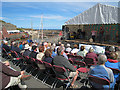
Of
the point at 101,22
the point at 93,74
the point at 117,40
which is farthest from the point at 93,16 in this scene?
the point at 93,74

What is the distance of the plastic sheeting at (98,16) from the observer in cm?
930

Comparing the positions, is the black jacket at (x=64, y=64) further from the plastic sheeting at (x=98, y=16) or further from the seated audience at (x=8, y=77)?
the plastic sheeting at (x=98, y=16)

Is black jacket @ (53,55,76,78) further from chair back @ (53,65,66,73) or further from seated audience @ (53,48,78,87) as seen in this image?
chair back @ (53,65,66,73)

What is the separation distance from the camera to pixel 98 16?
9977 millimetres

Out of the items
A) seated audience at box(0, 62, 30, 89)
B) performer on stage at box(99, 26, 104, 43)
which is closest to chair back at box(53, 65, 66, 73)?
seated audience at box(0, 62, 30, 89)

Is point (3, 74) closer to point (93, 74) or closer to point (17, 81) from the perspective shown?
point (17, 81)

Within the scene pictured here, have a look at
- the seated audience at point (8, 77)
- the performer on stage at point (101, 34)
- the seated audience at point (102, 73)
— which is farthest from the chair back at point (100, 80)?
the performer on stage at point (101, 34)

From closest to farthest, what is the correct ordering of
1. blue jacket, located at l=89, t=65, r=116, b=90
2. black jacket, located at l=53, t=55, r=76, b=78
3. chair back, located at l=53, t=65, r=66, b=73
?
blue jacket, located at l=89, t=65, r=116, b=90 → chair back, located at l=53, t=65, r=66, b=73 → black jacket, located at l=53, t=55, r=76, b=78

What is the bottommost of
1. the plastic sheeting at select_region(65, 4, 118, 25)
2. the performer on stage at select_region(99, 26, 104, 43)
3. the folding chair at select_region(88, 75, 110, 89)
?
the folding chair at select_region(88, 75, 110, 89)

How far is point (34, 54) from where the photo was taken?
3.85m

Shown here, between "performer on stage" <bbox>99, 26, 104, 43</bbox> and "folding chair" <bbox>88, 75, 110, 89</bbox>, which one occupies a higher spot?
"performer on stage" <bbox>99, 26, 104, 43</bbox>

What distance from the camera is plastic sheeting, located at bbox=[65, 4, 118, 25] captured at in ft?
30.5

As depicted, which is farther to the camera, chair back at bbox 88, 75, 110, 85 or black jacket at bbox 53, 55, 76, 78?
black jacket at bbox 53, 55, 76, 78

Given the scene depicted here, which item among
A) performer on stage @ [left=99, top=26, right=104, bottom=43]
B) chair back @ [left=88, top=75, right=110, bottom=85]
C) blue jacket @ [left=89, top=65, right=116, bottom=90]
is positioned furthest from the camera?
performer on stage @ [left=99, top=26, right=104, bottom=43]
